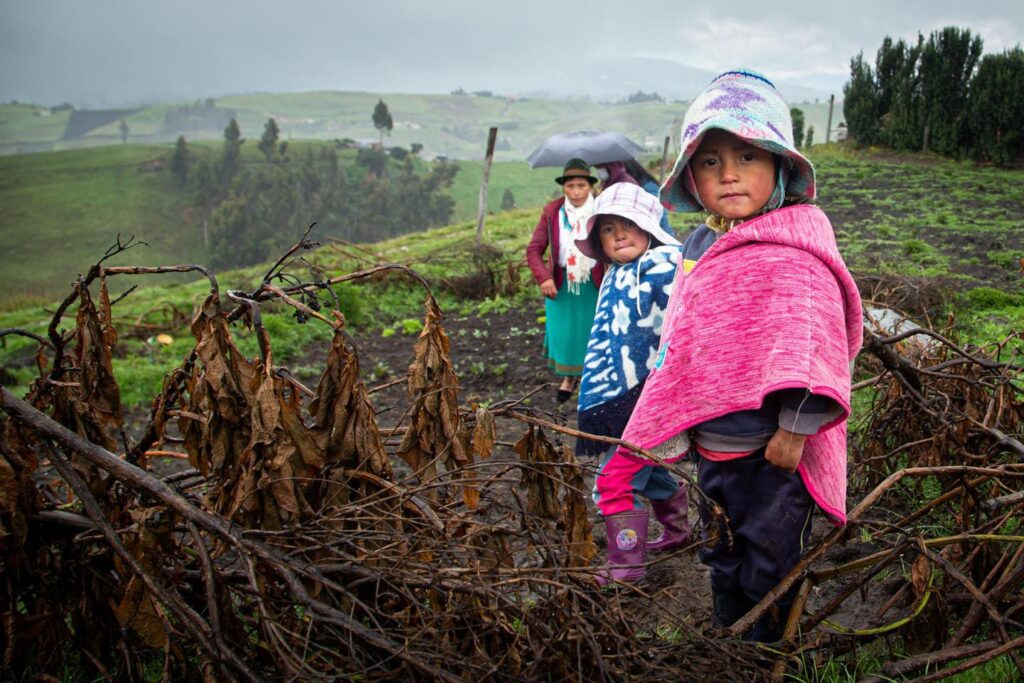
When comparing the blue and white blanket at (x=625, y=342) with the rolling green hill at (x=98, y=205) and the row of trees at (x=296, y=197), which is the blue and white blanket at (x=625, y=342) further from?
the rolling green hill at (x=98, y=205)

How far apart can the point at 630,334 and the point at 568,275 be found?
2.04 metres

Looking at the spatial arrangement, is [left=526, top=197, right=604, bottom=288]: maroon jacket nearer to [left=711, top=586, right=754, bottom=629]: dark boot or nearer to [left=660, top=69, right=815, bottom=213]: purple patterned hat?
[left=660, top=69, right=815, bottom=213]: purple patterned hat

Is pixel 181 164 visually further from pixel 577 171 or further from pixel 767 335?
pixel 767 335

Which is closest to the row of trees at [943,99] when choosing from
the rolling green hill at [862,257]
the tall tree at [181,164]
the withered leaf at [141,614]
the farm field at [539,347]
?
the rolling green hill at [862,257]

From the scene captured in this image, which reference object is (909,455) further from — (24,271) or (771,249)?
(24,271)

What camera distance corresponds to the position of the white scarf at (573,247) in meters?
4.85

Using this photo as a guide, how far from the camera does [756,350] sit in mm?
1811

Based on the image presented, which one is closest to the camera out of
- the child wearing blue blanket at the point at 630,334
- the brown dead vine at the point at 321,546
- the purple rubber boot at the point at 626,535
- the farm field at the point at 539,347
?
the brown dead vine at the point at 321,546

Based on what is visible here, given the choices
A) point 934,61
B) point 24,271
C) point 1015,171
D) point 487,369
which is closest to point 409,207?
point 24,271

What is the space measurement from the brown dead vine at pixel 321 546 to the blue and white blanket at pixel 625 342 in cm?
101

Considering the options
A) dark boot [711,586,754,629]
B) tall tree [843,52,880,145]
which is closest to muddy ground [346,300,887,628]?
dark boot [711,586,754,629]

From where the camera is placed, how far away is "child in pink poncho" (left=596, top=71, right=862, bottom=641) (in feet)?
5.78

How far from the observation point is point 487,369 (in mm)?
6812

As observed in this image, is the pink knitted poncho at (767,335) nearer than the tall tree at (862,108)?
Yes
